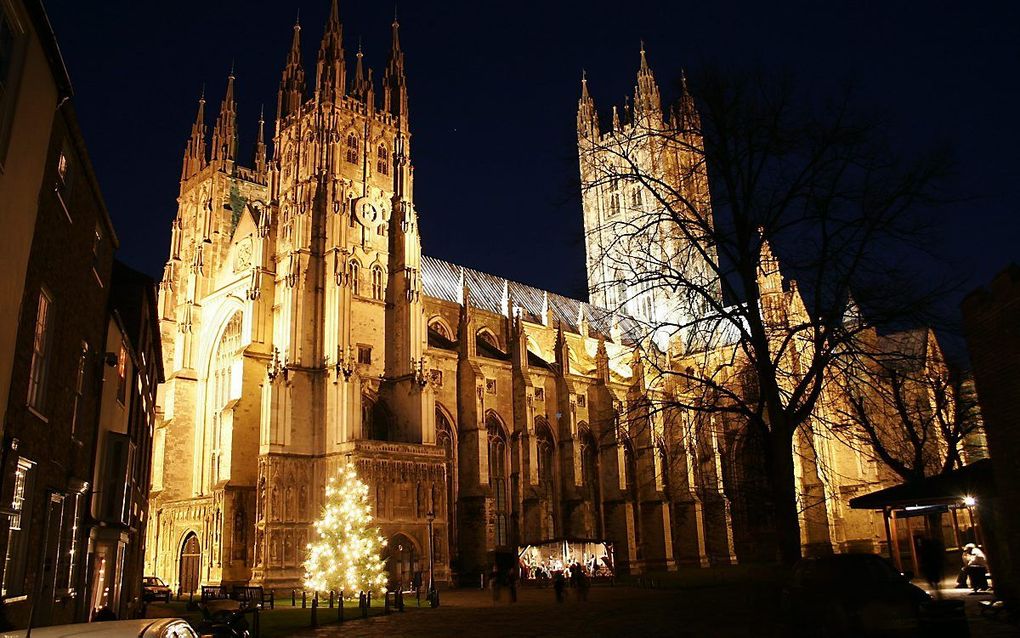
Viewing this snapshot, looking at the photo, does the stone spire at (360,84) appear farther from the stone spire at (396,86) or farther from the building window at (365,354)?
the building window at (365,354)

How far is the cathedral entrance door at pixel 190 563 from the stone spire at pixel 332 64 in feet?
79.5

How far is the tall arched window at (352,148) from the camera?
1746 inches

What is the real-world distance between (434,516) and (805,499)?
1014 inches

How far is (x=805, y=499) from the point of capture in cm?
5069

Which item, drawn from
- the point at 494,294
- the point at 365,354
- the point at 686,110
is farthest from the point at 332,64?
the point at 686,110

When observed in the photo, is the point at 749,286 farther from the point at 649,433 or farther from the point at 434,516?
the point at 649,433

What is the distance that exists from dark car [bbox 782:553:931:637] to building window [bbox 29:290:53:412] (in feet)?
40.1

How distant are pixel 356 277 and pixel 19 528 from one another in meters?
29.9

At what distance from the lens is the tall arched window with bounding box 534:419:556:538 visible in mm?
47978

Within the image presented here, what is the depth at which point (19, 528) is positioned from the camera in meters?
11.5

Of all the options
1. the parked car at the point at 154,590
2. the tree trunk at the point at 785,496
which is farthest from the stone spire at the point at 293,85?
the tree trunk at the point at 785,496

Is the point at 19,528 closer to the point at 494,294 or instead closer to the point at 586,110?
the point at 494,294

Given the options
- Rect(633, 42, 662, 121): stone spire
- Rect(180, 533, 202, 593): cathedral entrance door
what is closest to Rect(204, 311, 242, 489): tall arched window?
Rect(180, 533, 202, 593): cathedral entrance door

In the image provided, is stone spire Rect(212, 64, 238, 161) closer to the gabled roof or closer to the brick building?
the gabled roof
